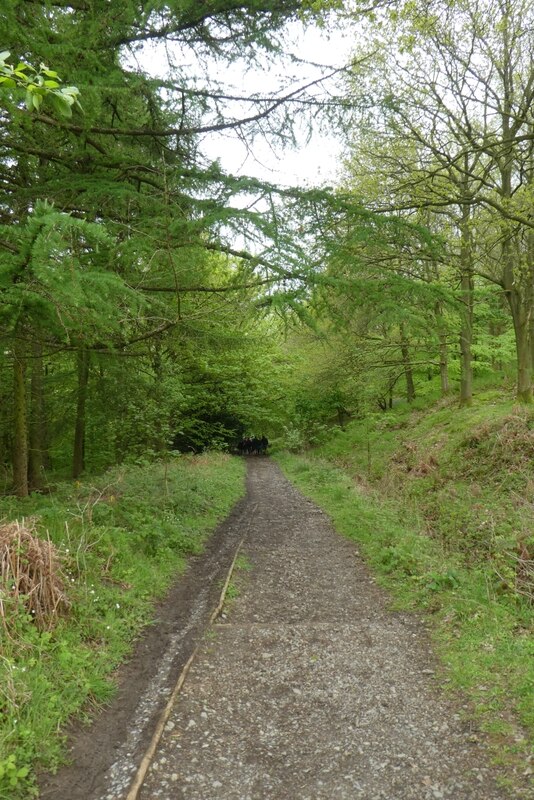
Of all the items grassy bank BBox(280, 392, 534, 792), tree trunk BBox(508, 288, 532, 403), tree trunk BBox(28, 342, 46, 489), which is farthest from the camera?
tree trunk BBox(508, 288, 532, 403)

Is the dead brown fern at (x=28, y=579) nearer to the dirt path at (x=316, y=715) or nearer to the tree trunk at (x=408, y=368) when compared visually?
the dirt path at (x=316, y=715)

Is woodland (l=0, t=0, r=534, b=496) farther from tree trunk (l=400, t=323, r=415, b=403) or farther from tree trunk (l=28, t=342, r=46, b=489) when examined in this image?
tree trunk (l=400, t=323, r=415, b=403)

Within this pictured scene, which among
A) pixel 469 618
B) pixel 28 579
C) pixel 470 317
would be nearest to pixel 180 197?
pixel 28 579

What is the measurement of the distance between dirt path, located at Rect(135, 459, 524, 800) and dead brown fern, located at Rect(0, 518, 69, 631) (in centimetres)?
149

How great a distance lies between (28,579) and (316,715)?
2887mm

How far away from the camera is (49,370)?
1736 cm

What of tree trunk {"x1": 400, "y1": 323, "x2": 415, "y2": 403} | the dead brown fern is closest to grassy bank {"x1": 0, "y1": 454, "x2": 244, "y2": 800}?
the dead brown fern

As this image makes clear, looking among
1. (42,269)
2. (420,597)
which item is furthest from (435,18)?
(420,597)

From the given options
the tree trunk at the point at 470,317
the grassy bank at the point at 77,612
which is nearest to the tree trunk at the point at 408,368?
the tree trunk at the point at 470,317

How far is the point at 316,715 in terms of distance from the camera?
4230 mm

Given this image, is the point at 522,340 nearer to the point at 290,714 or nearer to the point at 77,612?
the point at 290,714

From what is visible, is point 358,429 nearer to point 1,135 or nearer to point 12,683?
point 1,135

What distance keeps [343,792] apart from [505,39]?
1418 cm

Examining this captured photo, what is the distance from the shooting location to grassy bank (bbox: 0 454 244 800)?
11.7 feet
